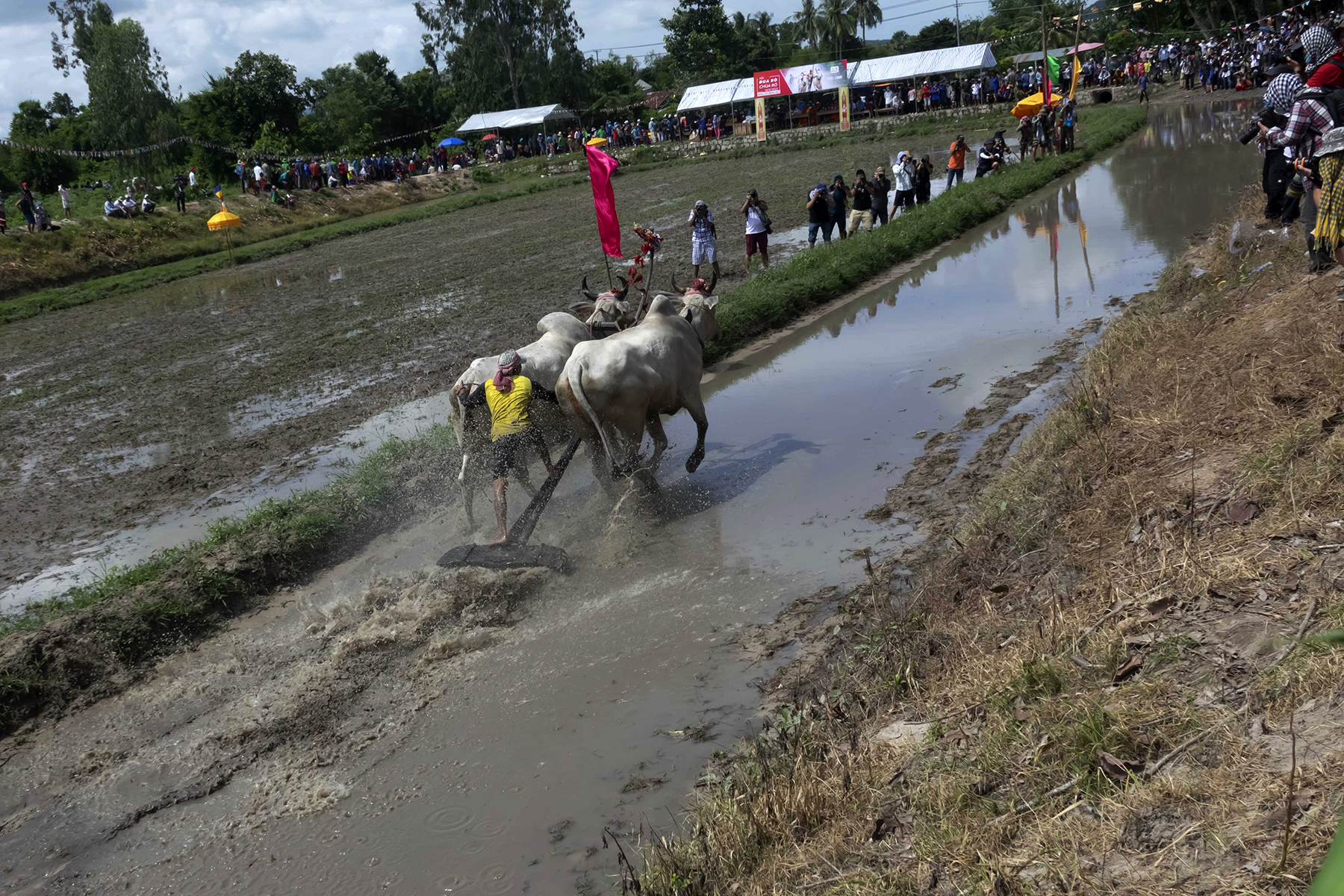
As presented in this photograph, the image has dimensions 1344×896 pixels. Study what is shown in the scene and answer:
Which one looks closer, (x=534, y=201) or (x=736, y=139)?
(x=534, y=201)

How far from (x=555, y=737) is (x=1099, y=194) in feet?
60.3

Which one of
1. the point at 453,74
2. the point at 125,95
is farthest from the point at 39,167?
the point at 453,74

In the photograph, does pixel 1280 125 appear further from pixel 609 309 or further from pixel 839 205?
pixel 839 205

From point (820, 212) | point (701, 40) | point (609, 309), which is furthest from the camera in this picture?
point (701, 40)

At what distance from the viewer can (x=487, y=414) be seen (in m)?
8.27

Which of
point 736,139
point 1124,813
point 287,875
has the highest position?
point 736,139

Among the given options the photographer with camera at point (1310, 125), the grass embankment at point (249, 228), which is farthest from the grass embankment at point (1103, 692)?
the grass embankment at point (249, 228)

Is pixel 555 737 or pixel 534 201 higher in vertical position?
pixel 534 201

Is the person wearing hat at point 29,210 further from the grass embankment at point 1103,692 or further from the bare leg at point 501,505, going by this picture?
the grass embankment at point 1103,692

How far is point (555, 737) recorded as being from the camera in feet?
18.1

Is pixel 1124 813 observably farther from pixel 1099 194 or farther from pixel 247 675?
pixel 1099 194

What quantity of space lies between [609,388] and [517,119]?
46.9m

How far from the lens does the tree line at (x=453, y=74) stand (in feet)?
145

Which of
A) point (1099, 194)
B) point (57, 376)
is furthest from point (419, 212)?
point (1099, 194)
